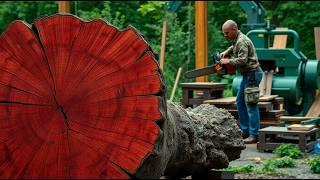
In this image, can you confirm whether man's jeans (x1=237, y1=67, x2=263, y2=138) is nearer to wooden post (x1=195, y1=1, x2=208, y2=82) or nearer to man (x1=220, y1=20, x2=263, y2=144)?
man (x1=220, y1=20, x2=263, y2=144)

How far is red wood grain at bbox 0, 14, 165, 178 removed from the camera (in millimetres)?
4695

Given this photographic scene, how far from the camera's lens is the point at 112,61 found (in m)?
4.78

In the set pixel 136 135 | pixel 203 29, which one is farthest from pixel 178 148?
pixel 203 29

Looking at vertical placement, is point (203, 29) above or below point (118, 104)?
above

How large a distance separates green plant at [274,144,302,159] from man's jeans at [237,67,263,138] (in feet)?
3.37

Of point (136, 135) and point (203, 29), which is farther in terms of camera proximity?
point (203, 29)

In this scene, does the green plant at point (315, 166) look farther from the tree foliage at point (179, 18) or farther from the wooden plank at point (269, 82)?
the tree foliage at point (179, 18)

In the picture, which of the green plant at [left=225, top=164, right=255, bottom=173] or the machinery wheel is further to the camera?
the machinery wheel

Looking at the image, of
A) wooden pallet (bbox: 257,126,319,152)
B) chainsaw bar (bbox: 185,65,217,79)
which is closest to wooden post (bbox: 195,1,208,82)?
Result: chainsaw bar (bbox: 185,65,217,79)

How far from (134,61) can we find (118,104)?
295 millimetres

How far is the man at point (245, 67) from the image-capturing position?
10.2 m

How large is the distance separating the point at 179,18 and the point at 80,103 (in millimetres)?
18015

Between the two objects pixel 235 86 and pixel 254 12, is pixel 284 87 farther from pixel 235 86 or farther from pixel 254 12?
pixel 254 12

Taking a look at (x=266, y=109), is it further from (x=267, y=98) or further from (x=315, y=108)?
(x=315, y=108)
